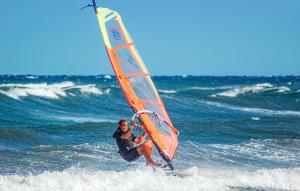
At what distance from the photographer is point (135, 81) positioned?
7684 millimetres

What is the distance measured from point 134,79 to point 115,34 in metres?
0.65

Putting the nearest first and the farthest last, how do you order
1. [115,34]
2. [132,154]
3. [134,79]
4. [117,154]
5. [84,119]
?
[132,154]
[115,34]
[134,79]
[117,154]
[84,119]

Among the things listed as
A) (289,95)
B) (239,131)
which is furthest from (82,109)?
(289,95)

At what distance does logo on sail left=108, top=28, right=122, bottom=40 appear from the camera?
24.4 ft

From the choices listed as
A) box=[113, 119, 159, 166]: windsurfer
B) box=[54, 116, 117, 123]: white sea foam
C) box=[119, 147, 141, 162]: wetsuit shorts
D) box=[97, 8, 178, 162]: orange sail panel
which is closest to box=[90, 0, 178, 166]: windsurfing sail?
box=[97, 8, 178, 162]: orange sail panel

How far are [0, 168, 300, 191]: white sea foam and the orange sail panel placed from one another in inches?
20.5

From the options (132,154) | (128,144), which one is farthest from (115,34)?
(132,154)

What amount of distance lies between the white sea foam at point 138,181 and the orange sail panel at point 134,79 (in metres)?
0.52

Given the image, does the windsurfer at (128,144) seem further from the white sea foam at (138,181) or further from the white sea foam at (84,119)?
the white sea foam at (84,119)

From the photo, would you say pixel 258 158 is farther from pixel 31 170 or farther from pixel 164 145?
pixel 31 170

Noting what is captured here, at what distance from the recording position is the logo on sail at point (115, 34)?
24.4 ft

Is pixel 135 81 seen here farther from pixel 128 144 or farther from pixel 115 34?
pixel 128 144

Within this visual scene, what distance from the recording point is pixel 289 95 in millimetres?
33406

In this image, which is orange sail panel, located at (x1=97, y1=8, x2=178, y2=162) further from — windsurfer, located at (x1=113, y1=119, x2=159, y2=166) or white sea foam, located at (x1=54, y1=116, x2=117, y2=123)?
white sea foam, located at (x1=54, y1=116, x2=117, y2=123)
